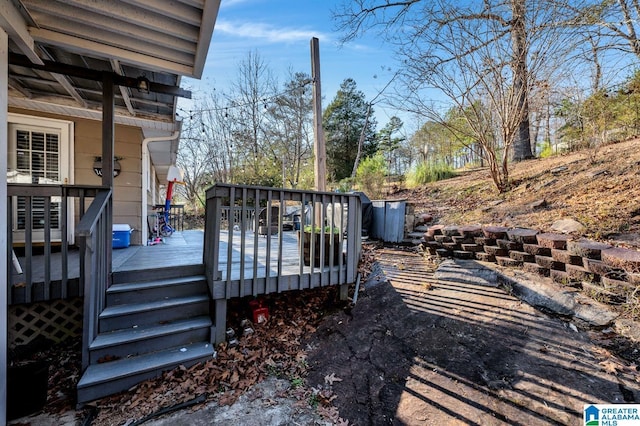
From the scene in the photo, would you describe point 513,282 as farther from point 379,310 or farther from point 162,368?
point 162,368

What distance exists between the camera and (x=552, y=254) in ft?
9.96

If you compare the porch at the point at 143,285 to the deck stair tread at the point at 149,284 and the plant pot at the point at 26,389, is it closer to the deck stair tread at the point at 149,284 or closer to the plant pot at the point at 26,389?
the deck stair tread at the point at 149,284

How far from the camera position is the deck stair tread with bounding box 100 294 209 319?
8.36 ft

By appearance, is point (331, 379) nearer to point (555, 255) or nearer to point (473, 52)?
point (555, 255)

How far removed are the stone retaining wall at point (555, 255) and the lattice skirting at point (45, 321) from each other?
4.93 meters

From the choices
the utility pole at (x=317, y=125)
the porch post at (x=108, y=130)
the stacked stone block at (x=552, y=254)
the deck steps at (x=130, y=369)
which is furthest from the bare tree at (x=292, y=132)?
the deck steps at (x=130, y=369)

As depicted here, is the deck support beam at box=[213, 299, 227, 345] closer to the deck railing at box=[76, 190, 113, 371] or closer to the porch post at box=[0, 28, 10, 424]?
the deck railing at box=[76, 190, 113, 371]

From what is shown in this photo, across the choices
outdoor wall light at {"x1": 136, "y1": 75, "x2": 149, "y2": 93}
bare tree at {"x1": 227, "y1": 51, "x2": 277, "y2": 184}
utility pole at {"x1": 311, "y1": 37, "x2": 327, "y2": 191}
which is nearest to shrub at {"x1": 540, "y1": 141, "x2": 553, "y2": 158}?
utility pole at {"x1": 311, "y1": 37, "x2": 327, "y2": 191}

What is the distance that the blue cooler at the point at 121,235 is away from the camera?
183 inches

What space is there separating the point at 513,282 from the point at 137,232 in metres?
6.01

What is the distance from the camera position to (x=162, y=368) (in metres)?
2.36

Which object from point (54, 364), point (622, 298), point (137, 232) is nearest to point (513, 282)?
point (622, 298)

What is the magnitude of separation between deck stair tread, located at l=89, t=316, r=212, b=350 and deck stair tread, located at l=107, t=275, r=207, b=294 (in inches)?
15.0

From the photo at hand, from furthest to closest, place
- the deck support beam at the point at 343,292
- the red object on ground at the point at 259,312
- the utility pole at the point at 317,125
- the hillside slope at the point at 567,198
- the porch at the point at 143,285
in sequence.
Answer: the utility pole at the point at 317,125
the deck support beam at the point at 343,292
the hillside slope at the point at 567,198
the red object on ground at the point at 259,312
the porch at the point at 143,285
